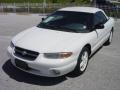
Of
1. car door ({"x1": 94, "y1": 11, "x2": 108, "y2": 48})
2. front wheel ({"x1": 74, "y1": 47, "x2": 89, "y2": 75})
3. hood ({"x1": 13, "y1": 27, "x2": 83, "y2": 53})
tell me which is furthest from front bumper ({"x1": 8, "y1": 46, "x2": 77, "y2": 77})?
car door ({"x1": 94, "y1": 11, "x2": 108, "y2": 48})

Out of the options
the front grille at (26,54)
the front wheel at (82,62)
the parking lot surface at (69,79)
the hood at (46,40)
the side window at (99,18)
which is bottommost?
the parking lot surface at (69,79)

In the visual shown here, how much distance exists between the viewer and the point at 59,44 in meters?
5.09

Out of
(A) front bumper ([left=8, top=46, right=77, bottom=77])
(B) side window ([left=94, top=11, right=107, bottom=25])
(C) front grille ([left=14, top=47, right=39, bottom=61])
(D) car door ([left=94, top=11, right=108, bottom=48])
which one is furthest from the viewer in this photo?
(B) side window ([left=94, top=11, right=107, bottom=25])

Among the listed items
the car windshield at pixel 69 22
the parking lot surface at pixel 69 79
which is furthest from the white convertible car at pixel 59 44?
the parking lot surface at pixel 69 79

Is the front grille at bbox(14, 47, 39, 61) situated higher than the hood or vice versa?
the hood

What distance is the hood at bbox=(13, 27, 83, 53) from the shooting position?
4934 millimetres

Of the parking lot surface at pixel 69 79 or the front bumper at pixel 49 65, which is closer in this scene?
the front bumper at pixel 49 65

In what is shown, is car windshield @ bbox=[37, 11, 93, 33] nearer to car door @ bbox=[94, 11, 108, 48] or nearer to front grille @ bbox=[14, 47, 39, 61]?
car door @ bbox=[94, 11, 108, 48]

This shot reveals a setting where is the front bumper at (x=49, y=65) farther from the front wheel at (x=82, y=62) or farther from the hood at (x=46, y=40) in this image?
the front wheel at (x=82, y=62)

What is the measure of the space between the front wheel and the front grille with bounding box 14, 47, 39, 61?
105 centimetres

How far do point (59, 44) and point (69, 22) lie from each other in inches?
50.2

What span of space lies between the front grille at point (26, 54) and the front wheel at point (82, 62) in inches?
41.3

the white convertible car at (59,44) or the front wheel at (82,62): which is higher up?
the white convertible car at (59,44)

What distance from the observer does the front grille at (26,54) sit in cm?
484
